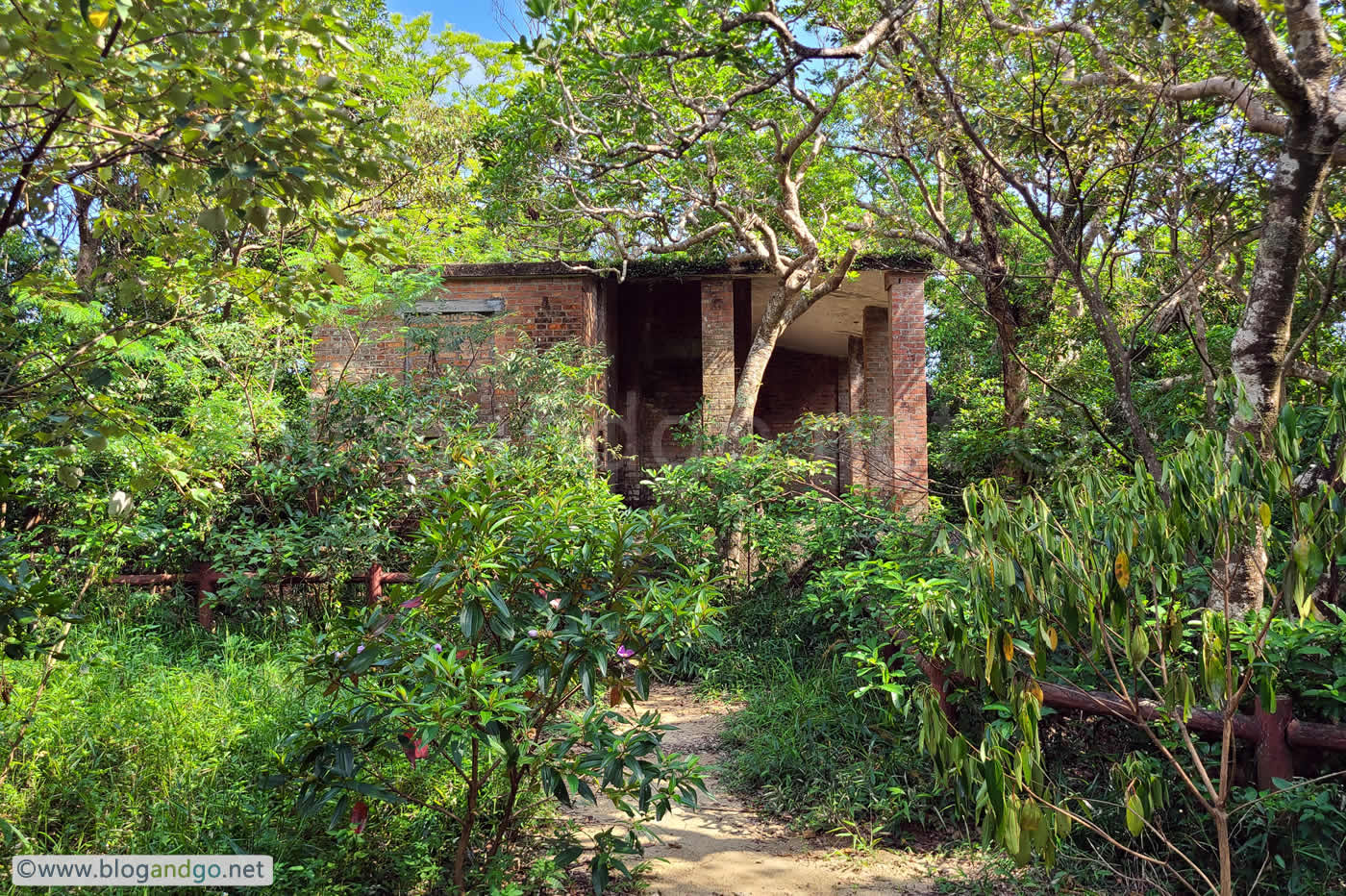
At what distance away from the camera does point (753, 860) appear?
380cm

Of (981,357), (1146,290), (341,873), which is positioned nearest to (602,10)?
(341,873)

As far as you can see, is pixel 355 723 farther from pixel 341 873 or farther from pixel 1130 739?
pixel 1130 739

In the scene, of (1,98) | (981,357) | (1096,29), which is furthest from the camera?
(981,357)

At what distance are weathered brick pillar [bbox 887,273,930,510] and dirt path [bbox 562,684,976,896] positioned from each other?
232 inches

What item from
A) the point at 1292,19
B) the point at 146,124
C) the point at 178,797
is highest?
the point at 1292,19

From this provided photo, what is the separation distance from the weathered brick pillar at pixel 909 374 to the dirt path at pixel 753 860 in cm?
588

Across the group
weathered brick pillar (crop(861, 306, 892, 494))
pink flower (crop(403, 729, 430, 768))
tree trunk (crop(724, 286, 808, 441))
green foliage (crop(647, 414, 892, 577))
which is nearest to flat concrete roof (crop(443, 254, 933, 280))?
tree trunk (crop(724, 286, 808, 441))

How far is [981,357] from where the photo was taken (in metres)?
13.9

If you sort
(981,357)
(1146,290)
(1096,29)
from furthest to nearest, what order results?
(981,357), (1146,290), (1096,29)

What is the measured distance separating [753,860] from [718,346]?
23.0 ft

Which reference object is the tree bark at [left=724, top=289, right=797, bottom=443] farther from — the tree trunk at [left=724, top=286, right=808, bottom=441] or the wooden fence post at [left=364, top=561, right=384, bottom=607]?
the wooden fence post at [left=364, top=561, right=384, bottom=607]

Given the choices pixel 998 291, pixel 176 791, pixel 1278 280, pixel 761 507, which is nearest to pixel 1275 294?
pixel 1278 280

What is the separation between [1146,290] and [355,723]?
9.71 meters

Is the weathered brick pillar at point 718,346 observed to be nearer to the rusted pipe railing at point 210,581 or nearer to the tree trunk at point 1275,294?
the rusted pipe railing at point 210,581
